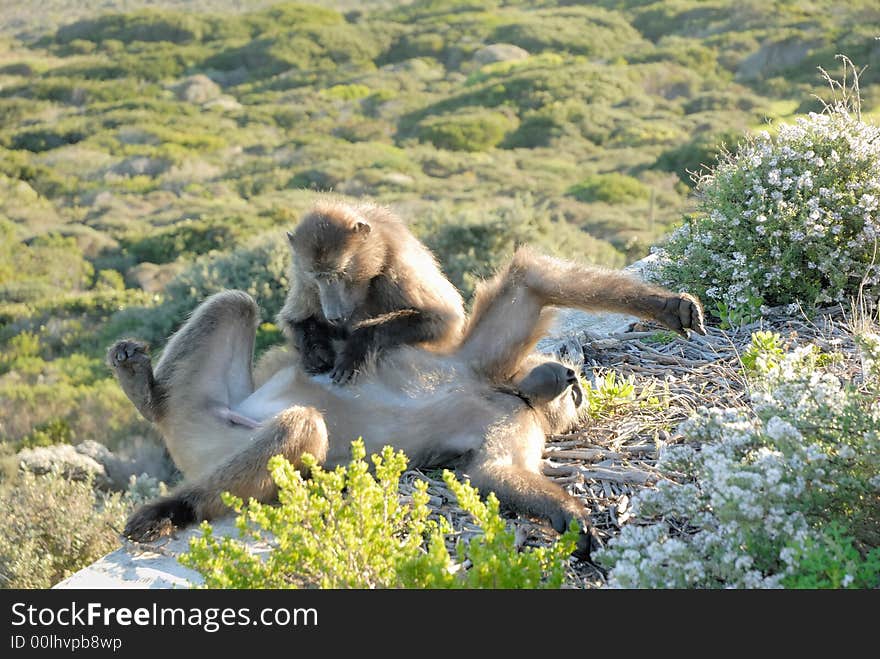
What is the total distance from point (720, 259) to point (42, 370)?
1249cm

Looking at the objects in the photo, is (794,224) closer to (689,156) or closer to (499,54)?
(689,156)

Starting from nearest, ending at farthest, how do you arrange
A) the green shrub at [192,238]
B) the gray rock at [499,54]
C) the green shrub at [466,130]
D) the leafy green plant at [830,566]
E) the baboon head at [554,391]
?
the leafy green plant at [830,566] < the baboon head at [554,391] < the green shrub at [192,238] < the green shrub at [466,130] < the gray rock at [499,54]

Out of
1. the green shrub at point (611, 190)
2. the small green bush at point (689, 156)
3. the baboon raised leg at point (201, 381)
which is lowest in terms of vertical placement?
the green shrub at point (611, 190)

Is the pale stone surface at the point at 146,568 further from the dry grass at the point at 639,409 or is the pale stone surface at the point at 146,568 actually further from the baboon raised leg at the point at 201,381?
the dry grass at the point at 639,409

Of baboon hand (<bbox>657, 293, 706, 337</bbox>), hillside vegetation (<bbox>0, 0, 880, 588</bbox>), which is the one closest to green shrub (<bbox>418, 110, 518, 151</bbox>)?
hillside vegetation (<bbox>0, 0, 880, 588</bbox>)

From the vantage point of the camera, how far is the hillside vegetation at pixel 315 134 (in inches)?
644

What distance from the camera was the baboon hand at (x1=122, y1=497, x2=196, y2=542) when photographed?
146 inches

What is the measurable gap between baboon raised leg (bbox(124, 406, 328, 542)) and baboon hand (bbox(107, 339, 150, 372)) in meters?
0.77

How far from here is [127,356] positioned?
4312 mm

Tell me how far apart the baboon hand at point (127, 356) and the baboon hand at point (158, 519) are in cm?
77

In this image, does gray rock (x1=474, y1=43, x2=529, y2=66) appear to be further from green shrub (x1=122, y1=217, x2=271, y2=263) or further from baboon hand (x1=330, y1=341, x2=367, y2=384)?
baboon hand (x1=330, y1=341, x2=367, y2=384)

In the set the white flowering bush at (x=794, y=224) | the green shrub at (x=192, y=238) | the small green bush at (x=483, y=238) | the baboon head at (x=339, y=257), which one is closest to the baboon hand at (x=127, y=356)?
the baboon head at (x=339, y=257)

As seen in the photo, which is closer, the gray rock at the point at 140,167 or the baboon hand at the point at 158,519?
the baboon hand at the point at 158,519

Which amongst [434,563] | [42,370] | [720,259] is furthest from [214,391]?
[42,370]
